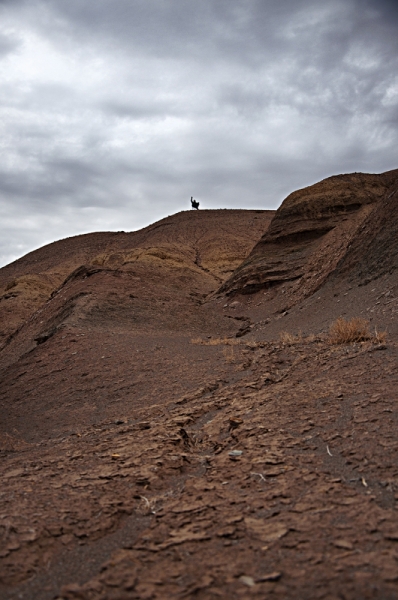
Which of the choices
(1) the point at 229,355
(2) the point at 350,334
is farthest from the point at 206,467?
(1) the point at 229,355

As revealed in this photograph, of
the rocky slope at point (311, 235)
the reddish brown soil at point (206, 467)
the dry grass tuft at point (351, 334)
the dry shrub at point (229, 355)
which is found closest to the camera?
the reddish brown soil at point (206, 467)

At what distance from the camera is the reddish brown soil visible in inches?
93.0

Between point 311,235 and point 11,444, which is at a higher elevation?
point 311,235

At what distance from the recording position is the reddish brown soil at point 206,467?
2363 millimetres

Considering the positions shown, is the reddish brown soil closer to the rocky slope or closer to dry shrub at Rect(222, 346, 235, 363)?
dry shrub at Rect(222, 346, 235, 363)

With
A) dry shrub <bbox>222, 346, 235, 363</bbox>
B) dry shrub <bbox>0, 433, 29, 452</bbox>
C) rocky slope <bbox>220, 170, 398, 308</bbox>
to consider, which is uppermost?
rocky slope <bbox>220, 170, 398, 308</bbox>

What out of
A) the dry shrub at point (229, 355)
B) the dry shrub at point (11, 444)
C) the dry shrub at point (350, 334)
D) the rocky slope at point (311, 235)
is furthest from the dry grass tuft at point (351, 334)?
the rocky slope at point (311, 235)

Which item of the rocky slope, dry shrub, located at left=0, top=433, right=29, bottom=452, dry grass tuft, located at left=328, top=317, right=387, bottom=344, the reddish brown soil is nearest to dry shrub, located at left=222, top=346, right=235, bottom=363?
the reddish brown soil

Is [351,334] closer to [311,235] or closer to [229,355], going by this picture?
[229,355]

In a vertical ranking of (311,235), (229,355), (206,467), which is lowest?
(206,467)

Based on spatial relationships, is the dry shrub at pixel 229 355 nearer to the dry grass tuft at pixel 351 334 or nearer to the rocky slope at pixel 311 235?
the dry grass tuft at pixel 351 334

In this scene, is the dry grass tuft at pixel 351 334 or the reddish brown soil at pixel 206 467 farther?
the dry grass tuft at pixel 351 334

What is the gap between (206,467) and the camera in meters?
3.98

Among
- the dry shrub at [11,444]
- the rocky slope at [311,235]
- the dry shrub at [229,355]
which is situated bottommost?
the dry shrub at [11,444]
